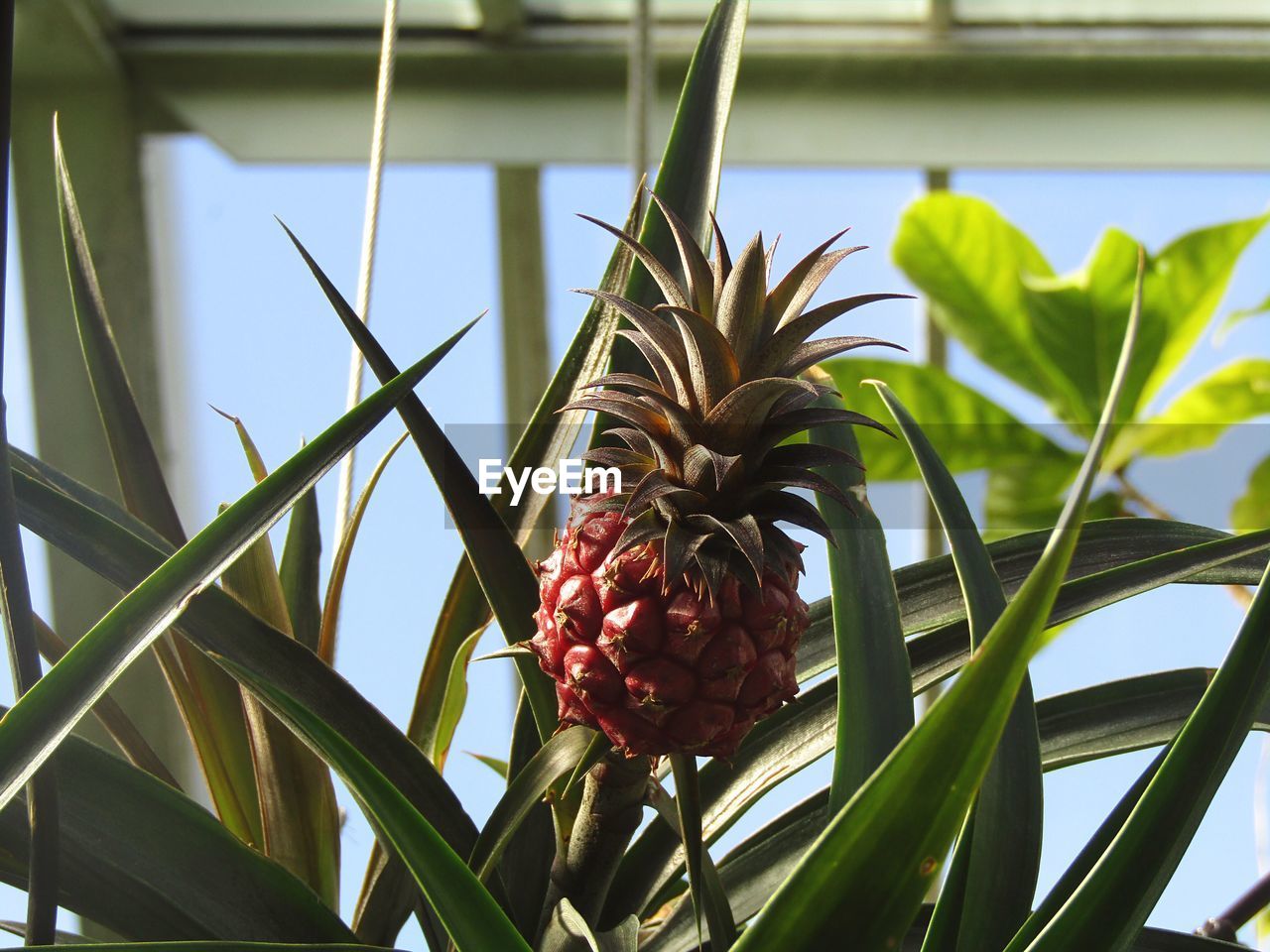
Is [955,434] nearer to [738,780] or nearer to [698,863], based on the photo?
[738,780]

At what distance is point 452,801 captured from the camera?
1.46ft

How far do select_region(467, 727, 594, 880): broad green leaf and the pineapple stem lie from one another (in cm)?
1

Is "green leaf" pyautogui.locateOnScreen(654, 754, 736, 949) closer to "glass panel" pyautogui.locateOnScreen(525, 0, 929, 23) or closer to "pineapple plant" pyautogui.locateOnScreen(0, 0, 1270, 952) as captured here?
"pineapple plant" pyautogui.locateOnScreen(0, 0, 1270, 952)

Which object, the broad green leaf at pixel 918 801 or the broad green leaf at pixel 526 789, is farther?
the broad green leaf at pixel 526 789

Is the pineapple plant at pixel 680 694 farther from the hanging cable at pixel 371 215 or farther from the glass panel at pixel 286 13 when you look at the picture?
the glass panel at pixel 286 13

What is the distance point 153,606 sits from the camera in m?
0.31

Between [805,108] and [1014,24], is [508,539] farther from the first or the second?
[1014,24]

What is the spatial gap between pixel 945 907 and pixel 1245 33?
2586 millimetres

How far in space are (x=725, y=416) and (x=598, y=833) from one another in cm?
19

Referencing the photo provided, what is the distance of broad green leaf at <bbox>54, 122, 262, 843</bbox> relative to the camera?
0.53 m

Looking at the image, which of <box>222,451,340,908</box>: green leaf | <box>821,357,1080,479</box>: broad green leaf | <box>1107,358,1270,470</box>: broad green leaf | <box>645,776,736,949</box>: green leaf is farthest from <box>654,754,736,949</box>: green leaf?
<box>1107,358,1270,470</box>: broad green leaf

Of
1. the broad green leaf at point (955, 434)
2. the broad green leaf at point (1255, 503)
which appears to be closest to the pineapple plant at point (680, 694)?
the broad green leaf at point (955, 434)

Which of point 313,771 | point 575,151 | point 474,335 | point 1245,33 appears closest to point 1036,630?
point 313,771

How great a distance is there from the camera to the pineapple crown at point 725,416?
339mm
